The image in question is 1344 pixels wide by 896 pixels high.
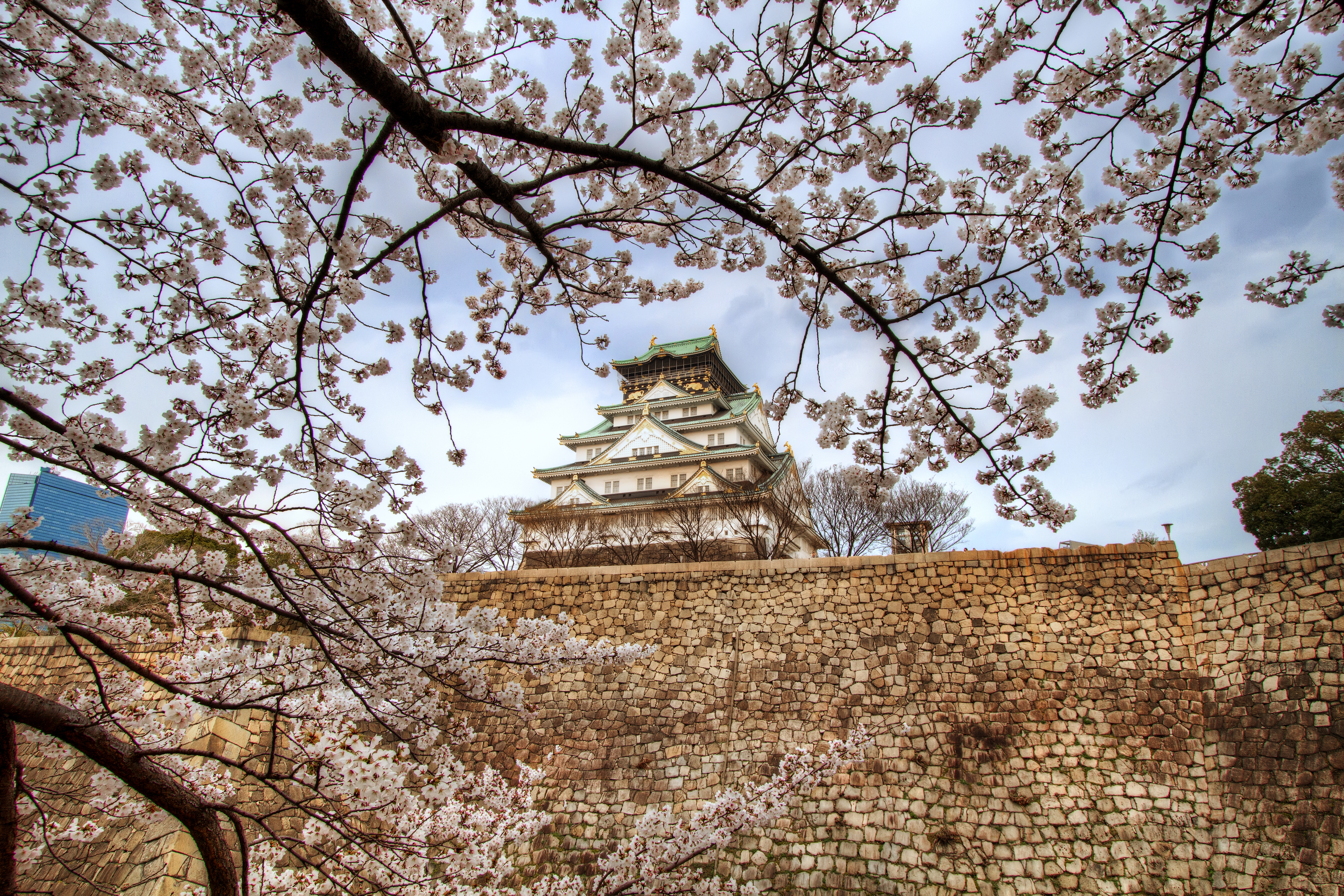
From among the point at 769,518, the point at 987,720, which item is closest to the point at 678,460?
the point at 769,518

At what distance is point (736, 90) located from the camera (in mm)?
2637

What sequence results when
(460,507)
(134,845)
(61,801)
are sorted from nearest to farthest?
(134,845) → (61,801) → (460,507)

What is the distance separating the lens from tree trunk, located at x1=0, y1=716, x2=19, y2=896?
8.48 ft

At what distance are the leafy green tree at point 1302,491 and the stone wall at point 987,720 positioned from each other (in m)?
9.94

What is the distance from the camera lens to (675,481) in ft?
69.6

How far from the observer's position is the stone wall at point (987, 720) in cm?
527

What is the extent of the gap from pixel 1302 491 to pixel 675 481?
1545 cm

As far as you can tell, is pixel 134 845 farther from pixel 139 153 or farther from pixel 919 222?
pixel 919 222

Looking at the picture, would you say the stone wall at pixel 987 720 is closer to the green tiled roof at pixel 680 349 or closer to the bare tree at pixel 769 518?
the bare tree at pixel 769 518

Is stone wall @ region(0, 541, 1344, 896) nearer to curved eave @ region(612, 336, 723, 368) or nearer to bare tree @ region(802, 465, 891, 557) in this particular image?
bare tree @ region(802, 465, 891, 557)

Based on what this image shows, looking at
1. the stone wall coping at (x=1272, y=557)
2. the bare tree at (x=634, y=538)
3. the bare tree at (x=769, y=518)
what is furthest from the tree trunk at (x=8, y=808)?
the bare tree at (x=634, y=538)

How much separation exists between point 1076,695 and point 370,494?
6.84 meters

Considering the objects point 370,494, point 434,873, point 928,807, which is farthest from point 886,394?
point 434,873

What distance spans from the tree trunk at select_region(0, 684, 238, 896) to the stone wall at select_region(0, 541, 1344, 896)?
178 inches
